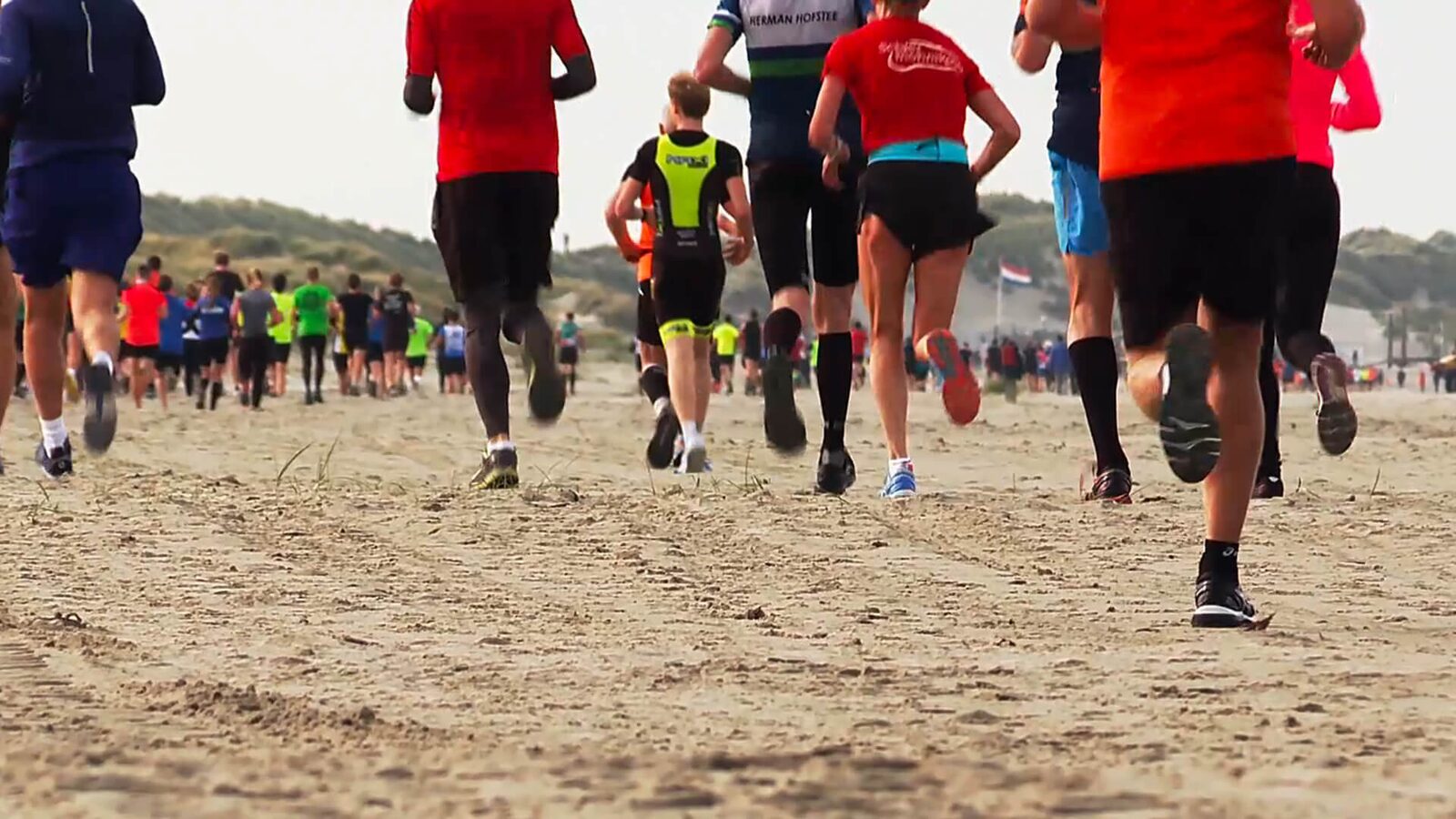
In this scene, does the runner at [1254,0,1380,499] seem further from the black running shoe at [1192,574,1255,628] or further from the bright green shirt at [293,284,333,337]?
the bright green shirt at [293,284,333,337]

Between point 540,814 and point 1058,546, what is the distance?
145 inches

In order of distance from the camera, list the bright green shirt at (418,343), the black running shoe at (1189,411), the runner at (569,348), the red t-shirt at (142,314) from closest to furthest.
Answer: the black running shoe at (1189,411) → the red t-shirt at (142,314) → the bright green shirt at (418,343) → the runner at (569,348)

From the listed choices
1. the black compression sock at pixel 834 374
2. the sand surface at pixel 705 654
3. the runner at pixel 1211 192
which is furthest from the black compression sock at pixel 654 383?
the runner at pixel 1211 192

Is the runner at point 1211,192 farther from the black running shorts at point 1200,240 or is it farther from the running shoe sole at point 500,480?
the running shoe sole at point 500,480

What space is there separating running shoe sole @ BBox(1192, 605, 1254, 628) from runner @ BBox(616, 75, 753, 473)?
189 inches

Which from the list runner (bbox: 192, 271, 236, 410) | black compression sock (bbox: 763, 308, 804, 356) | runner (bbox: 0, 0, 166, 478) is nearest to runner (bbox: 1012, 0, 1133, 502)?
black compression sock (bbox: 763, 308, 804, 356)

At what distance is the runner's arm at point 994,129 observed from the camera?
25.1 feet

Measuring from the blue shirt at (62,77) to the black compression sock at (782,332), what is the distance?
241 cm

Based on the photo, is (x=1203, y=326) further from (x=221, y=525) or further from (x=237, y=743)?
(x=221, y=525)

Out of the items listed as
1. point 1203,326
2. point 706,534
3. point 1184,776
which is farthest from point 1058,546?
point 1184,776

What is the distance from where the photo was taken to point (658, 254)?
9.27m

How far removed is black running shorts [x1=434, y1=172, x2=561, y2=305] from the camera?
7.71m

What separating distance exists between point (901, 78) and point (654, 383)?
285 centimetres

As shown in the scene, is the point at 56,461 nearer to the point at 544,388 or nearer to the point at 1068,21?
the point at 544,388
